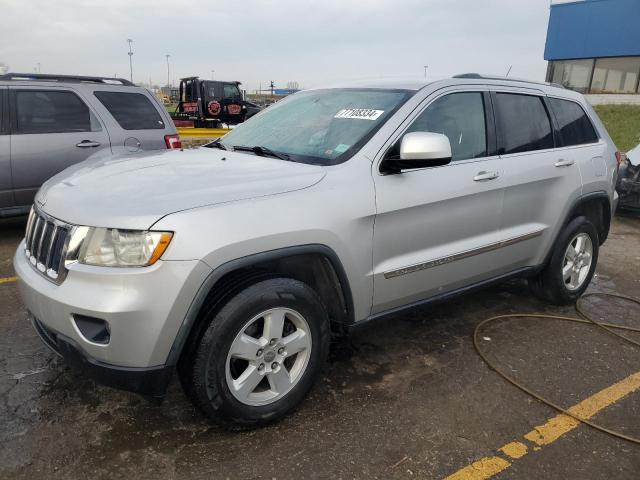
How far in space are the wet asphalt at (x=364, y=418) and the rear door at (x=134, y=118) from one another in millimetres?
2874

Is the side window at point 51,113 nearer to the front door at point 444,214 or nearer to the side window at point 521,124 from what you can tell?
the front door at point 444,214

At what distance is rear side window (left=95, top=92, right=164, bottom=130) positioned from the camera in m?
6.27

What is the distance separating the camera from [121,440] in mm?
2562

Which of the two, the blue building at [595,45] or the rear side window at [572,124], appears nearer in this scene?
the rear side window at [572,124]

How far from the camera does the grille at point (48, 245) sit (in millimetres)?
2373

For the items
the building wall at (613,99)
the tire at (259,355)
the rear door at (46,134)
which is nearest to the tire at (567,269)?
the tire at (259,355)

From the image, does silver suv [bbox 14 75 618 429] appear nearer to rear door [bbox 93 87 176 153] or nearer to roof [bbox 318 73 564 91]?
roof [bbox 318 73 564 91]

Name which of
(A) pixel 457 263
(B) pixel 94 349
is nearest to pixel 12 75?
(B) pixel 94 349

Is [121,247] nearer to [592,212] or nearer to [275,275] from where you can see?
[275,275]

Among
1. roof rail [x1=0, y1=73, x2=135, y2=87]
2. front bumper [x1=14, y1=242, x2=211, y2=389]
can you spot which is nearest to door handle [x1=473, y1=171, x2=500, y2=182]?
front bumper [x1=14, y1=242, x2=211, y2=389]

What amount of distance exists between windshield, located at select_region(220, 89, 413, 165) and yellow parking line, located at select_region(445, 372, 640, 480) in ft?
5.41

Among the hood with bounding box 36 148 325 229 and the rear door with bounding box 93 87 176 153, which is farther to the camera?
the rear door with bounding box 93 87 176 153

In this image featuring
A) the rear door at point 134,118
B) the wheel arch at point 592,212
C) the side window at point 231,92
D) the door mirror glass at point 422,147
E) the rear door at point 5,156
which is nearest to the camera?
the door mirror glass at point 422,147

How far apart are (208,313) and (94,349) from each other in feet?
1.60
